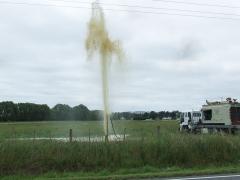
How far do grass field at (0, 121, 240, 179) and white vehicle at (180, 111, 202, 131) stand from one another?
2940 cm

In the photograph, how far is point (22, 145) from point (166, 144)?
574cm

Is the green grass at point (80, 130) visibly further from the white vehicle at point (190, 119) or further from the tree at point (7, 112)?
the tree at point (7, 112)

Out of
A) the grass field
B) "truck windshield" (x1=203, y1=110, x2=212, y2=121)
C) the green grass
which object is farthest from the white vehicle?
the grass field

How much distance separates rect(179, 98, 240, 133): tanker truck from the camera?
42750 millimetres

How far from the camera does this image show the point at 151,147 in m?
19.1

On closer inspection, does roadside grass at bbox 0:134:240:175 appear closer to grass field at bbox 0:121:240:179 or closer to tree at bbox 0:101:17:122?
grass field at bbox 0:121:240:179

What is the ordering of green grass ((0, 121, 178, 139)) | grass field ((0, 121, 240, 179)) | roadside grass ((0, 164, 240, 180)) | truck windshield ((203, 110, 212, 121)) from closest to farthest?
roadside grass ((0, 164, 240, 180)) < grass field ((0, 121, 240, 179)) < green grass ((0, 121, 178, 139)) < truck windshield ((203, 110, 212, 121))

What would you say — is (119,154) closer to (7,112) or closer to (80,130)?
(80,130)

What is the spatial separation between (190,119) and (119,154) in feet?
114

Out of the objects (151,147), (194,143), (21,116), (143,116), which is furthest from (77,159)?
(21,116)

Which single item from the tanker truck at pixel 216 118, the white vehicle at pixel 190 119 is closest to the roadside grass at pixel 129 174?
the tanker truck at pixel 216 118

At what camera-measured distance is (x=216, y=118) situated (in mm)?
45531

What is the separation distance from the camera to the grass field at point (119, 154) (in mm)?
17141

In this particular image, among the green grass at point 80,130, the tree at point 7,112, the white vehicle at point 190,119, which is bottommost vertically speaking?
the green grass at point 80,130
